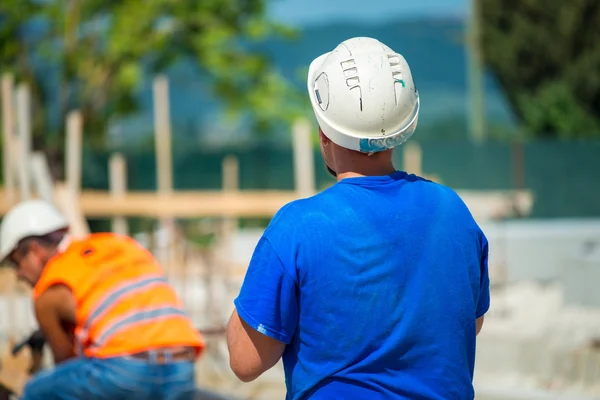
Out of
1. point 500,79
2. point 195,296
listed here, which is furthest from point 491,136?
point 195,296

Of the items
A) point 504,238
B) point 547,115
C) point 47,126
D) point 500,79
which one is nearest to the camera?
point 504,238

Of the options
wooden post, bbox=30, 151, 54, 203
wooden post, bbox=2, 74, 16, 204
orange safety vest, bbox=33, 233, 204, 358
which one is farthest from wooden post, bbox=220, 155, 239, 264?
orange safety vest, bbox=33, 233, 204, 358

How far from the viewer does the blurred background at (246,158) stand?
8625 mm

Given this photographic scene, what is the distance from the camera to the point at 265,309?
2.00m

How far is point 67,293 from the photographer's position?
11.5ft


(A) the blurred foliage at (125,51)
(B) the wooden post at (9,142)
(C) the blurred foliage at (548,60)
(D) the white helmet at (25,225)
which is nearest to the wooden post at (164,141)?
(B) the wooden post at (9,142)

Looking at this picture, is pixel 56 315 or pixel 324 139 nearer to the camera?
pixel 324 139

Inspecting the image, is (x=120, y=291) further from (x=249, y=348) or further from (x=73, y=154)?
(x=73, y=154)

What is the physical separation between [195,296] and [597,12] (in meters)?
17.6

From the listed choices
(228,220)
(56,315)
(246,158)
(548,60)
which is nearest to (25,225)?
(56,315)

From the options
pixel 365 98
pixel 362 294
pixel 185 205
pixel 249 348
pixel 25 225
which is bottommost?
pixel 185 205

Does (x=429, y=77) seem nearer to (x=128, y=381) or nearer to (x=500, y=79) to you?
(x=500, y=79)

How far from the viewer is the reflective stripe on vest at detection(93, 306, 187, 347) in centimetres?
351

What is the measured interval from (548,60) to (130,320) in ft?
81.7
